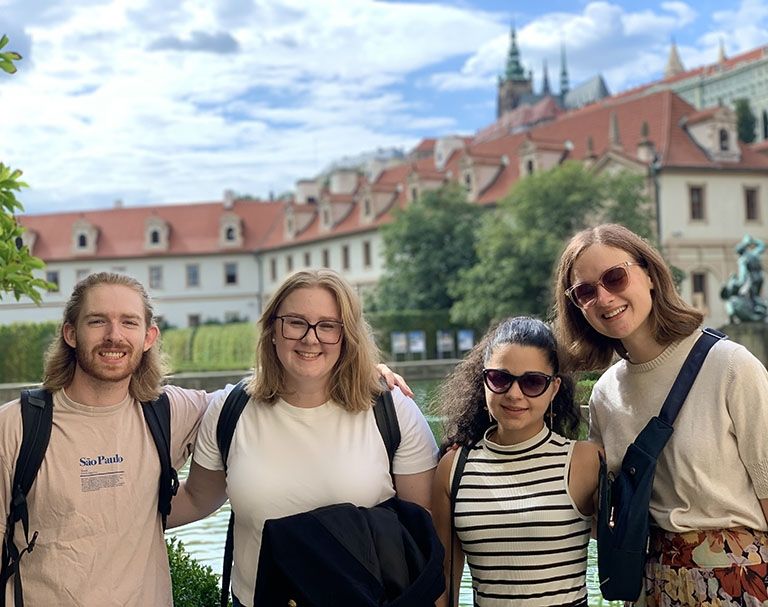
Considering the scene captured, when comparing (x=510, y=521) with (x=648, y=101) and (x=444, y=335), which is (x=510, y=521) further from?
(x=648, y=101)

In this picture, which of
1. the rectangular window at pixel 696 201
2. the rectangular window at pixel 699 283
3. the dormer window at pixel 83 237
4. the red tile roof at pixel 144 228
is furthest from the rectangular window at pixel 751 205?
the dormer window at pixel 83 237

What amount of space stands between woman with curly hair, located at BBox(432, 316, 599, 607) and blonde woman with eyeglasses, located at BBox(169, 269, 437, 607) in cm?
16

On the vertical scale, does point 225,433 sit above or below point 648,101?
below

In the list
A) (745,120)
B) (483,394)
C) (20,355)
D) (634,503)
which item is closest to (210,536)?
(483,394)

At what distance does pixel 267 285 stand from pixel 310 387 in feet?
194

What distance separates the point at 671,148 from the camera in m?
39.2

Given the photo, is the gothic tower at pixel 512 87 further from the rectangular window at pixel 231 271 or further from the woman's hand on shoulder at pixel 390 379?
the woman's hand on shoulder at pixel 390 379

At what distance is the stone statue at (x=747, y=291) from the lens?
71.3ft

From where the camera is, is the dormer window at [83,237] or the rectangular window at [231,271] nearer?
the rectangular window at [231,271]

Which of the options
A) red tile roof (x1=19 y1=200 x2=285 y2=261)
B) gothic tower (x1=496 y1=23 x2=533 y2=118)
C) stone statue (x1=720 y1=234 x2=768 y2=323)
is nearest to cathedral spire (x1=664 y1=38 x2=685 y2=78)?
gothic tower (x1=496 y1=23 x2=533 y2=118)

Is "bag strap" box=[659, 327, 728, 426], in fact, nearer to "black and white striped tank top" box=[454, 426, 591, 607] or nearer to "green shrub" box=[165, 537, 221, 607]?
"black and white striped tank top" box=[454, 426, 591, 607]

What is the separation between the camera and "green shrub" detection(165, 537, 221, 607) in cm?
411

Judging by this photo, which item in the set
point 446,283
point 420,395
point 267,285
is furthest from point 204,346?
point 420,395

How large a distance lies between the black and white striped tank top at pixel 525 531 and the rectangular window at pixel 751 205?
39605mm
